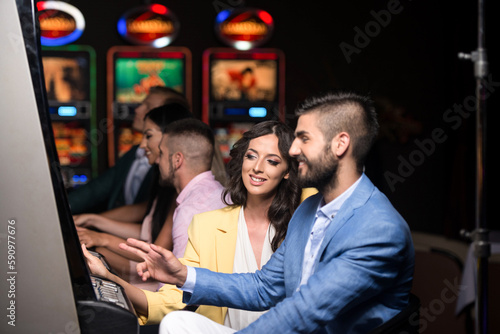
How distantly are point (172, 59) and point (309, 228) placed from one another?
4.18 metres

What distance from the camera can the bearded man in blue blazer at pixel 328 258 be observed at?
4.42 feet

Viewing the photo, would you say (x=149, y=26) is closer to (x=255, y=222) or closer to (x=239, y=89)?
(x=239, y=89)

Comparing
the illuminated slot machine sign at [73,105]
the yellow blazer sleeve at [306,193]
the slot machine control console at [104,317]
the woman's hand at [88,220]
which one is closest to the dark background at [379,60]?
the illuminated slot machine sign at [73,105]

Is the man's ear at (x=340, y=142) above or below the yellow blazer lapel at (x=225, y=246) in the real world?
above

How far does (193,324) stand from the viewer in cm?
149

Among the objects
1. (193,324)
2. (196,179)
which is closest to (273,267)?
(193,324)

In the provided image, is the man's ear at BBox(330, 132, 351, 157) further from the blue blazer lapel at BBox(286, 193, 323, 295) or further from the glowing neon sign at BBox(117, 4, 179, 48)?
the glowing neon sign at BBox(117, 4, 179, 48)

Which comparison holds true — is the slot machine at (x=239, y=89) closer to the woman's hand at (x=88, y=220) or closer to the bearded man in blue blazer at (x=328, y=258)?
the woman's hand at (x=88, y=220)

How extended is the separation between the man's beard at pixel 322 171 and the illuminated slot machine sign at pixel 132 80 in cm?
403

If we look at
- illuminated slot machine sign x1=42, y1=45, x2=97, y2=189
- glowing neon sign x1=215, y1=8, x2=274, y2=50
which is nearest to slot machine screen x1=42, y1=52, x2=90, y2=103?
illuminated slot machine sign x1=42, y1=45, x2=97, y2=189

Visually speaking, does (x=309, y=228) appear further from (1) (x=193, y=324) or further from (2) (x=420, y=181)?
(2) (x=420, y=181)

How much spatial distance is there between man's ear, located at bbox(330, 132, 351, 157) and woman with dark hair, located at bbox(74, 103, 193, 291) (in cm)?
134

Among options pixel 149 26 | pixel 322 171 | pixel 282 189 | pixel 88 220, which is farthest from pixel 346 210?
pixel 149 26

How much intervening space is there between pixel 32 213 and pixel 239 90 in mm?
4497
